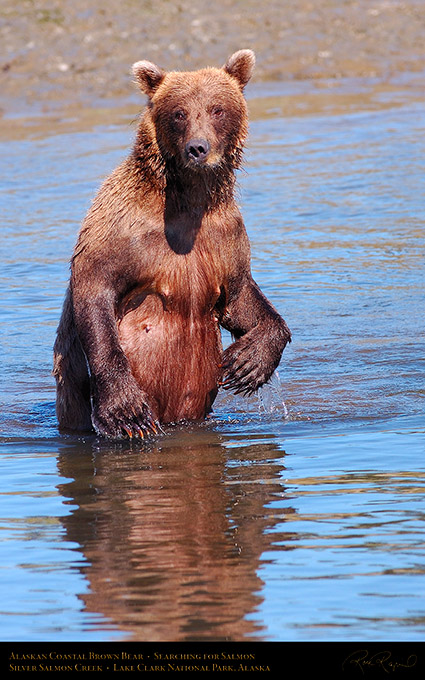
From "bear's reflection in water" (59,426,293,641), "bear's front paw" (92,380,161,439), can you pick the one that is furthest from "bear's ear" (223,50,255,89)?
"bear's reflection in water" (59,426,293,641)

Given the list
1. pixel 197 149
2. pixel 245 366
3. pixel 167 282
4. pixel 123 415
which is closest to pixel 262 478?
pixel 123 415

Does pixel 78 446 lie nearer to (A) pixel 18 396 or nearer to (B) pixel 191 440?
(B) pixel 191 440

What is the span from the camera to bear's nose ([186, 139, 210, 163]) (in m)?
7.25

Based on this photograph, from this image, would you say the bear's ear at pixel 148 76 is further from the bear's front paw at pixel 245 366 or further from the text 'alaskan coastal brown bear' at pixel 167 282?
the bear's front paw at pixel 245 366

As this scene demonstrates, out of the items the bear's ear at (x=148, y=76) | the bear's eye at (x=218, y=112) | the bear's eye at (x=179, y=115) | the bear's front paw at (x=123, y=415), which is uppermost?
the bear's ear at (x=148, y=76)

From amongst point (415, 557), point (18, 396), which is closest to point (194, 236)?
point (18, 396)

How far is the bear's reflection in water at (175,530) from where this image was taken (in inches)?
186

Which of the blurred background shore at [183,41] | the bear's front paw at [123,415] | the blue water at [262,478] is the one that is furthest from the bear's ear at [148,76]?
the blurred background shore at [183,41]

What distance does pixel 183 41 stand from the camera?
2344cm

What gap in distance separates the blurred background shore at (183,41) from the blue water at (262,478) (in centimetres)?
862

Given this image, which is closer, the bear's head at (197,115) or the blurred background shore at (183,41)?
the bear's head at (197,115)

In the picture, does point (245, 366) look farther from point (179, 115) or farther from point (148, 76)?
point (148, 76)

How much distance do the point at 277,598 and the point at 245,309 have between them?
3539 millimetres

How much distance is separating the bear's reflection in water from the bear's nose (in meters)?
1.65
